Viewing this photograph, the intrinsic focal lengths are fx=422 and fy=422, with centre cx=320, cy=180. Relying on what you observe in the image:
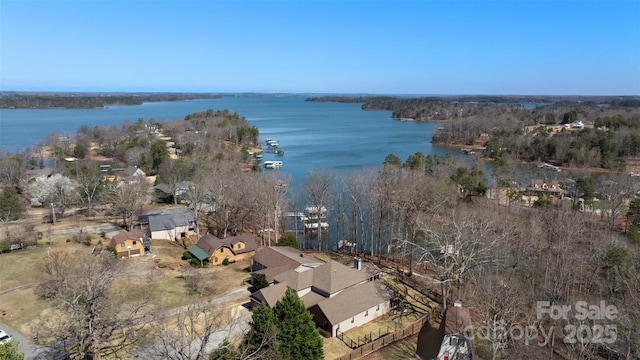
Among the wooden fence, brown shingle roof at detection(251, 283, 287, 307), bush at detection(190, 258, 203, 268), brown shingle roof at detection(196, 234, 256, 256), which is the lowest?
bush at detection(190, 258, 203, 268)

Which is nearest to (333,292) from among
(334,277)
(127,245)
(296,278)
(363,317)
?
(334,277)

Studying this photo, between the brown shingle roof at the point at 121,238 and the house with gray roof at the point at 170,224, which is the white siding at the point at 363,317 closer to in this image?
the brown shingle roof at the point at 121,238

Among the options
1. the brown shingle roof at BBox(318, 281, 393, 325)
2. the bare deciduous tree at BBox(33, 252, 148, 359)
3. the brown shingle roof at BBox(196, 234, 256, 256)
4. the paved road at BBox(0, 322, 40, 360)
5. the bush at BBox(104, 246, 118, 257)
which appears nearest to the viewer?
the bare deciduous tree at BBox(33, 252, 148, 359)

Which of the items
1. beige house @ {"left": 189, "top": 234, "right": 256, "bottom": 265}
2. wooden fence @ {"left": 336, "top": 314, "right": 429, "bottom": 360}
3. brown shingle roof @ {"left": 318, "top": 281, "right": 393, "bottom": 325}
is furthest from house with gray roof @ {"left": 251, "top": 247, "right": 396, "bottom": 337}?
beige house @ {"left": 189, "top": 234, "right": 256, "bottom": 265}

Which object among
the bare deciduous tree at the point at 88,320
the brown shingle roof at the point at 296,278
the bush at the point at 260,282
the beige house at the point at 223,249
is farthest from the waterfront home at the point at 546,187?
the bare deciduous tree at the point at 88,320

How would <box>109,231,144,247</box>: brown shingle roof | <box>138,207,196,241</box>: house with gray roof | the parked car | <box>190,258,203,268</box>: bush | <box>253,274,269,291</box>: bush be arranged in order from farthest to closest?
<box>138,207,196,241</box>: house with gray roof
<box>109,231,144,247</box>: brown shingle roof
<box>190,258,203,268</box>: bush
<box>253,274,269,291</box>: bush
the parked car

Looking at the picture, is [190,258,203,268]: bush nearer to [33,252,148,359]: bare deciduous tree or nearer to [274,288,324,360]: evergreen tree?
[33,252,148,359]: bare deciduous tree

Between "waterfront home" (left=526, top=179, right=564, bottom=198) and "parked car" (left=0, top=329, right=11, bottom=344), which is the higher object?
"waterfront home" (left=526, top=179, right=564, bottom=198)
